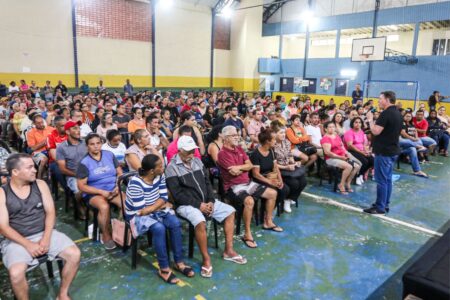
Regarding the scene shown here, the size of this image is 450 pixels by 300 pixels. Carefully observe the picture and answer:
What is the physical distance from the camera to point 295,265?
326 cm

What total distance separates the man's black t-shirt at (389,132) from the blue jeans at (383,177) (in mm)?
99

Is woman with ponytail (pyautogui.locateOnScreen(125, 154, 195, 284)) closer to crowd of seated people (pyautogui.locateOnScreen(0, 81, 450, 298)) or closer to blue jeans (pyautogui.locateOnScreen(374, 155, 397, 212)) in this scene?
crowd of seated people (pyautogui.locateOnScreen(0, 81, 450, 298))

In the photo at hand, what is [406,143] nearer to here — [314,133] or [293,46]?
[314,133]

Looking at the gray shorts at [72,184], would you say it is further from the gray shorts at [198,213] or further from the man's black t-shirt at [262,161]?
the man's black t-shirt at [262,161]

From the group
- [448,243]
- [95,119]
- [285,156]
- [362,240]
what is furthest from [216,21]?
[448,243]

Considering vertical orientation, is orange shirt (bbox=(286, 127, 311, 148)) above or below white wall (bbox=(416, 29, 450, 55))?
Answer: below

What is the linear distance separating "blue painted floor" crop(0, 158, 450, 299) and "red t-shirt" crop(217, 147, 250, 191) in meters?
0.65

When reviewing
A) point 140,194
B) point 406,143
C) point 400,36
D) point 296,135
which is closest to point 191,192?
point 140,194

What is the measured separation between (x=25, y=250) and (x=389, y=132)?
13.7 ft

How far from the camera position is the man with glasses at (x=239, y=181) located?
364 centimetres

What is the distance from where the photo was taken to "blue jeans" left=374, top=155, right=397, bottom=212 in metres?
4.39

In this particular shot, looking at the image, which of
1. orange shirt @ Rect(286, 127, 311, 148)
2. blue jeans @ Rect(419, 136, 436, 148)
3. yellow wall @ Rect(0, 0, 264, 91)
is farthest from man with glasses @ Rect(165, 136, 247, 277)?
yellow wall @ Rect(0, 0, 264, 91)

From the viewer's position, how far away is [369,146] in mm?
6336

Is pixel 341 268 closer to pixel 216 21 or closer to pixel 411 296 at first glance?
pixel 411 296
